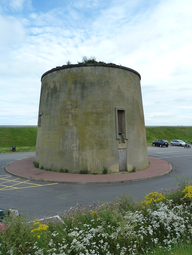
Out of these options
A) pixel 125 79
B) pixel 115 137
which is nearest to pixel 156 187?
pixel 115 137

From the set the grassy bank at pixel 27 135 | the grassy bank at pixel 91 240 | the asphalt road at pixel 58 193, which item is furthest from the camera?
the grassy bank at pixel 27 135

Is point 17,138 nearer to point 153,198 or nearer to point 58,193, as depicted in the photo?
point 58,193

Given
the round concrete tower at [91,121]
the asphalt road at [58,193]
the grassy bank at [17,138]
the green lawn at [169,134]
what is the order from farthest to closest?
the green lawn at [169,134] → the grassy bank at [17,138] → the round concrete tower at [91,121] → the asphalt road at [58,193]

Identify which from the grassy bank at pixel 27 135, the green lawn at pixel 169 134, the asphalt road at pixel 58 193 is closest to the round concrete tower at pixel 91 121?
the asphalt road at pixel 58 193

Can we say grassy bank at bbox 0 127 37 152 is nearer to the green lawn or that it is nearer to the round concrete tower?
the round concrete tower

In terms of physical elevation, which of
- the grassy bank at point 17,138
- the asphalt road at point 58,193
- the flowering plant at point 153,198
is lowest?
the asphalt road at point 58,193

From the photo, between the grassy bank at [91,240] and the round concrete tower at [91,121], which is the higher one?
the round concrete tower at [91,121]

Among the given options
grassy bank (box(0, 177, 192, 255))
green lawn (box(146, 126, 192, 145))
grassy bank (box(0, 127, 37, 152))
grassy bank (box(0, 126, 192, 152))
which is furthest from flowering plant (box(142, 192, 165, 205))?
green lawn (box(146, 126, 192, 145))

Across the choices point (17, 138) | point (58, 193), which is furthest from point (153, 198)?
point (17, 138)

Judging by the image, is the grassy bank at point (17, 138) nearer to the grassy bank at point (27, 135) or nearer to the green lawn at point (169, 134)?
the grassy bank at point (27, 135)

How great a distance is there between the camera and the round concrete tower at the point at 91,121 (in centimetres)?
1417

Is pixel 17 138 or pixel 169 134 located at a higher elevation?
pixel 169 134

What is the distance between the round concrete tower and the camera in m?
14.2

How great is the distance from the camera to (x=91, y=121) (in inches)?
562
